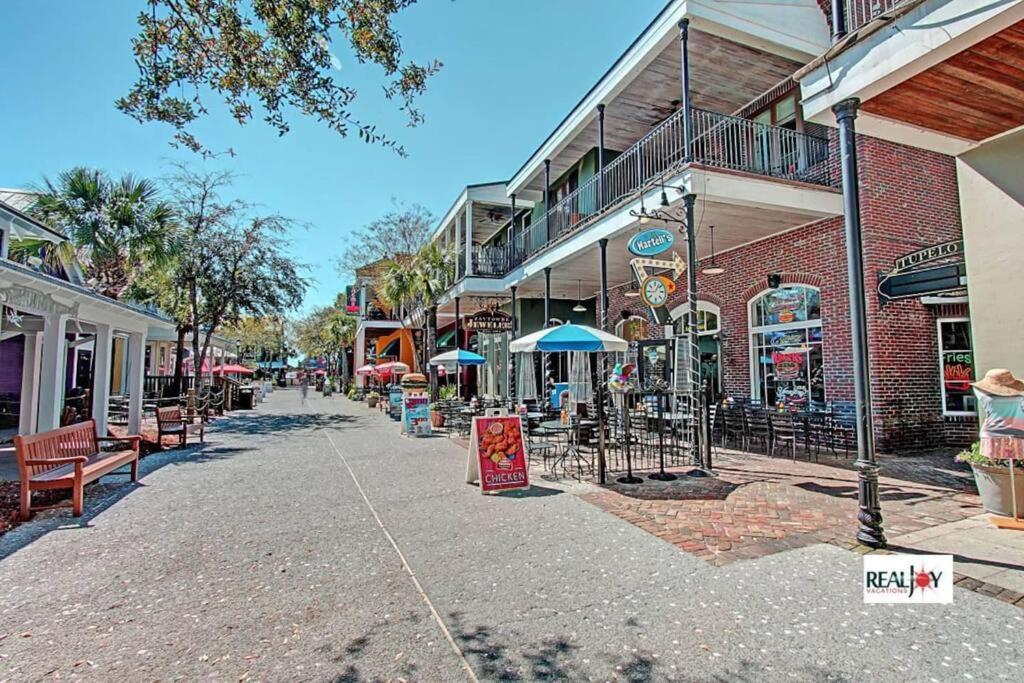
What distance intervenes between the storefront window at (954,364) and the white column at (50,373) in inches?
597

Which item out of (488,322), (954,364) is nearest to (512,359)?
(488,322)

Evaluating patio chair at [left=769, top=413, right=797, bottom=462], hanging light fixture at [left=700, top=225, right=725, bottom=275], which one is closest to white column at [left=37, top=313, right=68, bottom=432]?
hanging light fixture at [left=700, top=225, right=725, bottom=275]

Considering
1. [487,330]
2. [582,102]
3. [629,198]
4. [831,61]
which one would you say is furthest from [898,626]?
[487,330]

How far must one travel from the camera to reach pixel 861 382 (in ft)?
15.0

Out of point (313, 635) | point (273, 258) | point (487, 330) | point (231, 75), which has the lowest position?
point (313, 635)

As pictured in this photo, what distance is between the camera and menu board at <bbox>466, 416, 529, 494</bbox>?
272 inches

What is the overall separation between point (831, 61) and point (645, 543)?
484 cm

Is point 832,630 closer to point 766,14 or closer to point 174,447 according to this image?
point 766,14

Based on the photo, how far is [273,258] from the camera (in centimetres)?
1922

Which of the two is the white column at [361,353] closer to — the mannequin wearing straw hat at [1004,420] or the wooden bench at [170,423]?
the wooden bench at [170,423]

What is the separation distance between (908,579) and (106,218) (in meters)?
15.1

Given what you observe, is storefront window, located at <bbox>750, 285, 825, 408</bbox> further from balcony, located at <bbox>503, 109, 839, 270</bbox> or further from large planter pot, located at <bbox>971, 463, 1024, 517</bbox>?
large planter pot, located at <bbox>971, 463, 1024, 517</bbox>

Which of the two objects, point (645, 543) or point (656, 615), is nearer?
point (656, 615)

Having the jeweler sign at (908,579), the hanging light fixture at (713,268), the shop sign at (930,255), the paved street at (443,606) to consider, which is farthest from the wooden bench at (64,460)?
the shop sign at (930,255)
